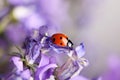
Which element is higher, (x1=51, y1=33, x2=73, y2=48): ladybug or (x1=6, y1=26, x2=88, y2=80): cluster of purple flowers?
(x1=51, y1=33, x2=73, y2=48): ladybug

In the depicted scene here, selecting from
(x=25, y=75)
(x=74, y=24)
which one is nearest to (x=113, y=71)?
(x=74, y=24)

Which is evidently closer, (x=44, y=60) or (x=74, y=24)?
(x=44, y=60)

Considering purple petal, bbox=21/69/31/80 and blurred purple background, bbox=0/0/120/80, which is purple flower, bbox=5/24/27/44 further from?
purple petal, bbox=21/69/31/80

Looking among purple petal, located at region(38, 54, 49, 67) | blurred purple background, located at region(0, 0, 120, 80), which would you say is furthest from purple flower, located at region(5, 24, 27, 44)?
purple petal, located at region(38, 54, 49, 67)

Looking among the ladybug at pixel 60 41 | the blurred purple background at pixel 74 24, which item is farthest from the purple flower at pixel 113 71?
the ladybug at pixel 60 41

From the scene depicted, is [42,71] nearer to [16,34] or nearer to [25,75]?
[25,75]

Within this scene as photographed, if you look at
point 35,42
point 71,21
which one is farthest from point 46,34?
point 71,21

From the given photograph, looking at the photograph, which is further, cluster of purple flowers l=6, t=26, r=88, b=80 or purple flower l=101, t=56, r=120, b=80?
purple flower l=101, t=56, r=120, b=80

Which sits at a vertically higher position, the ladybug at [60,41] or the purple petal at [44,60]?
the ladybug at [60,41]

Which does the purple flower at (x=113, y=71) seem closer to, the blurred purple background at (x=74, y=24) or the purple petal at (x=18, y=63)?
the blurred purple background at (x=74, y=24)
